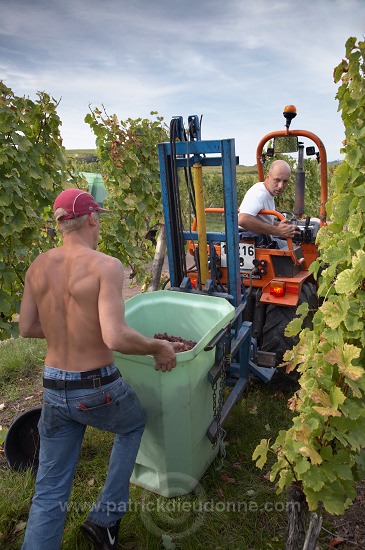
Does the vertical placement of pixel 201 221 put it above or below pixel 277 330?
above

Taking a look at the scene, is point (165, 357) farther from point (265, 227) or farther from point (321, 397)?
point (265, 227)

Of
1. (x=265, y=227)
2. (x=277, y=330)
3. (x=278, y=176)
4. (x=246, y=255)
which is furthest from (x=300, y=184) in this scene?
(x=277, y=330)

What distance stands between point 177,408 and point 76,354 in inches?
25.9

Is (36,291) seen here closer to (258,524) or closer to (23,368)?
(258,524)

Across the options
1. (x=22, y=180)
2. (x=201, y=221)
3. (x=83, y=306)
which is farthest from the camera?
(x=22, y=180)

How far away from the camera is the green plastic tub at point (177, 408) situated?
2.29 m

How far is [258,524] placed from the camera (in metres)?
2.39

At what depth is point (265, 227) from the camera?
12.1 ft

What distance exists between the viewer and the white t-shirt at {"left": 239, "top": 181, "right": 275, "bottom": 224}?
12.4 feet

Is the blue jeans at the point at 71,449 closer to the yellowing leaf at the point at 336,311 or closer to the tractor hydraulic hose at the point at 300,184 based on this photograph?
the yellowing leaf at the point at 336,311

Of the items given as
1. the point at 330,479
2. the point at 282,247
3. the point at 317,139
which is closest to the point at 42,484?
the point at 330,479

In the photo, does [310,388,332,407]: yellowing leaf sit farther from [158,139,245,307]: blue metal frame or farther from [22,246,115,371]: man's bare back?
[158,139,245,307]: blue metal frame

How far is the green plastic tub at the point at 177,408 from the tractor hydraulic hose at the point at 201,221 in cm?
40

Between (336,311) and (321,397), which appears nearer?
(321,397)
